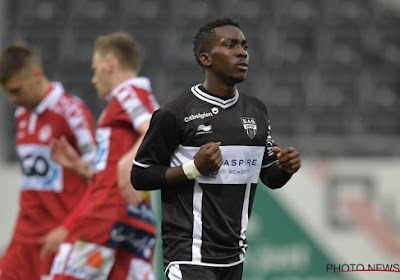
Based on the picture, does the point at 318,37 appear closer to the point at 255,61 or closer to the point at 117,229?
the point at 255,61

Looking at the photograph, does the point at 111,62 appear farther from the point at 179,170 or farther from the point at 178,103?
the point at 179,170

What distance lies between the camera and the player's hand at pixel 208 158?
3854 mm

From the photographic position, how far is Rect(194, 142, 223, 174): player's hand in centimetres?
385

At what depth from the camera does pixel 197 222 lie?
13.2 ft

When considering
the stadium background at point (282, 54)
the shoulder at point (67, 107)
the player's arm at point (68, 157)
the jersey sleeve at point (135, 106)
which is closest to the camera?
the jersey sleeve at point (135, 106)

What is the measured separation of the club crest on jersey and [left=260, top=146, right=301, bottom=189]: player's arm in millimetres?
126

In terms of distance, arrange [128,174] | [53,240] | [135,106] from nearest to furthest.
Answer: [128,174] < [135,106] < [53,240]

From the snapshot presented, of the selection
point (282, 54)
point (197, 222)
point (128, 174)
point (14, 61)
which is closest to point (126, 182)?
point (128, 174)

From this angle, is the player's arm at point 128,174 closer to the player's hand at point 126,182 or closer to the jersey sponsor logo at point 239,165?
the player's hand at point 126,182

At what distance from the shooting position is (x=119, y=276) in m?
5.74

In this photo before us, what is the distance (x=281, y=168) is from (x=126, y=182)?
4.72 feet

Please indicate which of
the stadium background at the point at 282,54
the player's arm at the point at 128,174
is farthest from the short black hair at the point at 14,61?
the stadium background at the point at 282,54

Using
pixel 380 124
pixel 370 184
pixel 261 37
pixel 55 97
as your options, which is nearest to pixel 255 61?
pixel 261 37

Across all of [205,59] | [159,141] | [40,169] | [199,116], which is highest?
[205,59]
